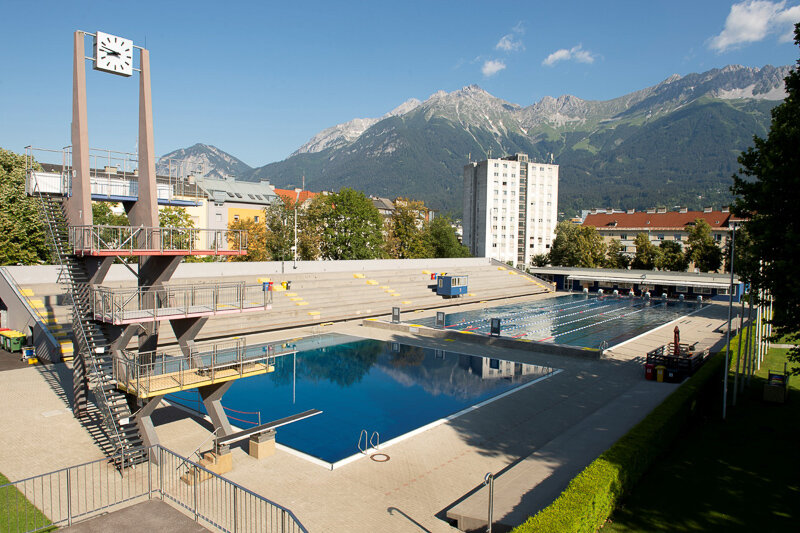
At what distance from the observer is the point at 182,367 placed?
1386 centimetres

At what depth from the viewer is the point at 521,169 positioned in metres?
100

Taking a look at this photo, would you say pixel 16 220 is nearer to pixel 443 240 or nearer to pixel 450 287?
pixel 450 287

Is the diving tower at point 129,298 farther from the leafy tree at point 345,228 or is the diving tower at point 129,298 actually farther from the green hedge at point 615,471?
the leafy tree at point 345,228

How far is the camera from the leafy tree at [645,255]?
69.6 m

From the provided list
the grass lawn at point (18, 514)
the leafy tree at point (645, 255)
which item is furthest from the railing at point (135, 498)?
the leafy tree at point (645, 255)

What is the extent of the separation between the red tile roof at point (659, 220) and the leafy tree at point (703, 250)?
23064mm

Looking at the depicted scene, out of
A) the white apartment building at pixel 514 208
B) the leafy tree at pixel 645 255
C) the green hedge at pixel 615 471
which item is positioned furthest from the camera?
the white apartment building at pixel 514 208

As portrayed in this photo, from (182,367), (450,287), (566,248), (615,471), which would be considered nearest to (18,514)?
(182,367)

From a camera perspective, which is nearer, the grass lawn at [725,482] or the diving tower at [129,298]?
the grass lawn at [725,482]

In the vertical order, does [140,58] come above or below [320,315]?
above

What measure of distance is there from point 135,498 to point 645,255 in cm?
7225

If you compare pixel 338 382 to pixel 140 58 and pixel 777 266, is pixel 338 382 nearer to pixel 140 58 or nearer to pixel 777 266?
pixel 140 58

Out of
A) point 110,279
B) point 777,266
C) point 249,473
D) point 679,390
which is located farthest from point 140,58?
point 110,279

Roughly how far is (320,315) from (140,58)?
2571 centimetres
